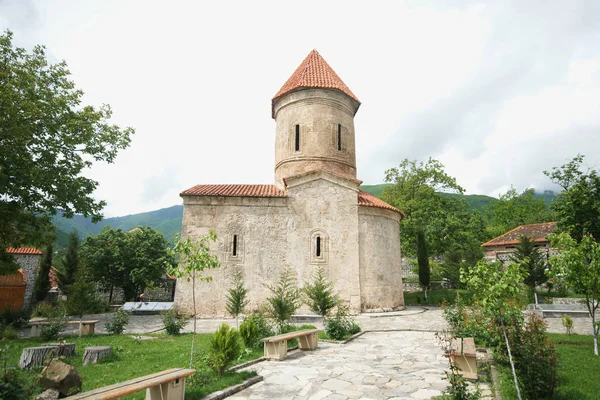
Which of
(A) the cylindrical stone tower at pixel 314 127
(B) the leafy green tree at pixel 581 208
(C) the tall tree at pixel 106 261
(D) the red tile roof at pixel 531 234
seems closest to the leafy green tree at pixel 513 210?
(D) the red tile roof at pixel 531 234

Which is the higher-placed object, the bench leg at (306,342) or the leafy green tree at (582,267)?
the leafy green tree at (582,267)

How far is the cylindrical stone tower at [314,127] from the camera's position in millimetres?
15719

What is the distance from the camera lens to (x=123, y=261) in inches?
892

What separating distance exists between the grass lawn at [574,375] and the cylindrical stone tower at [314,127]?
1050 cm

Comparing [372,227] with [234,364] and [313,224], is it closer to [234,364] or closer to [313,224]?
[313,224]

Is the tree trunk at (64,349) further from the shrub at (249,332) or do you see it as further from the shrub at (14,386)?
the shrub at (14,386)

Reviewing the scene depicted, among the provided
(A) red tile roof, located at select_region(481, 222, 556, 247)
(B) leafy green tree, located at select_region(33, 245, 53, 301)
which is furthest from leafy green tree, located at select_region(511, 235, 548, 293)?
(B) leafy green tree, located at select_region(33, 245, 53, 301)

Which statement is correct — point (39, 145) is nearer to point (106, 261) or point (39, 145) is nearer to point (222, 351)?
point (222, 351)

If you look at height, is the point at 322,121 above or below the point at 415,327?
above

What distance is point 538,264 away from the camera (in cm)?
1783

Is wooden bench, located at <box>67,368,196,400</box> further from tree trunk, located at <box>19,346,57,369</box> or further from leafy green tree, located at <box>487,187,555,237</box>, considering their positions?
leafy green tree, located at <box>487,187,555,237</box>

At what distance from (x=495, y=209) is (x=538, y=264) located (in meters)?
33.2

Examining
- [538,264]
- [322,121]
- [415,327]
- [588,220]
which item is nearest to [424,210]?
[538,264]

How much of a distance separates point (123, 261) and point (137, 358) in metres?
18.0
